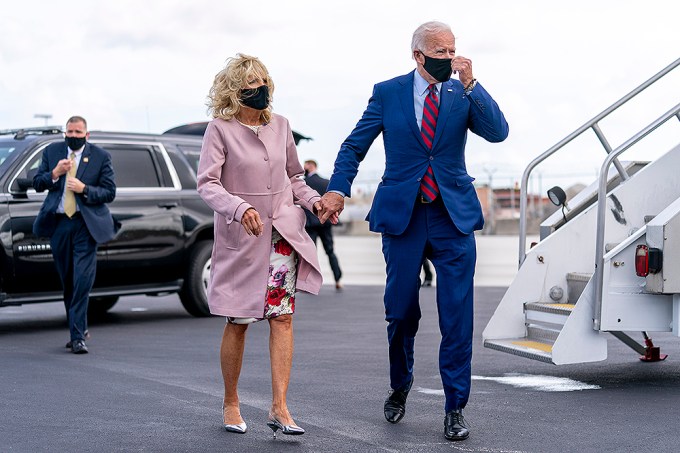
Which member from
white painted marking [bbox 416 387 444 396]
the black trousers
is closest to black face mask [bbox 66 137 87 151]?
white painted marking [bbox 416 387 444 396]

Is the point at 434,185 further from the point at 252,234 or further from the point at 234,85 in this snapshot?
the point at 234,85

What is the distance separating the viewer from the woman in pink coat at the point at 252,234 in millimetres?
6121

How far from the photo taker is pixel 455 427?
6.09m

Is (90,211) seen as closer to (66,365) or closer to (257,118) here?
(66,365)

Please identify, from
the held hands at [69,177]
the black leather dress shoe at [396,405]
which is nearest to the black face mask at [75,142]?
the held hands at [69,177]

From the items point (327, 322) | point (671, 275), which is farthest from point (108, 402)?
point (327, 322)

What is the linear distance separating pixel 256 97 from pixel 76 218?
4148 mm

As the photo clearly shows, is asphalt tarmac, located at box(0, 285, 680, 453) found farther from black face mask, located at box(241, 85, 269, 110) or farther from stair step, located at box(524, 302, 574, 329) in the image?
black face mask, located at box(241, 85, 269, 110)

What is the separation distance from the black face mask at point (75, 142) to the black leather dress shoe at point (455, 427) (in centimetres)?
506

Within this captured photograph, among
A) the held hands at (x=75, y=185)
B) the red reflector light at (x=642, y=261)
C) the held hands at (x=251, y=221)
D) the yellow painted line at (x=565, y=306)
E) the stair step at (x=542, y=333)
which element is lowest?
the stair step at (x=542, y=333)

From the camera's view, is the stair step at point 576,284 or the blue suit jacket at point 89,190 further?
the blue suit jacket at point 89,190

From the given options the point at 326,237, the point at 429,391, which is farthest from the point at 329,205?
the point at 326,237

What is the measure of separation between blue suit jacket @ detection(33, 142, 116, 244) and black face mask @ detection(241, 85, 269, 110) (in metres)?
3.98

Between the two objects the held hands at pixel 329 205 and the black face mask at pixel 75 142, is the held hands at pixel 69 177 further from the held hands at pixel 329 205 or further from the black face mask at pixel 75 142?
the held hands at pixel 329 205
